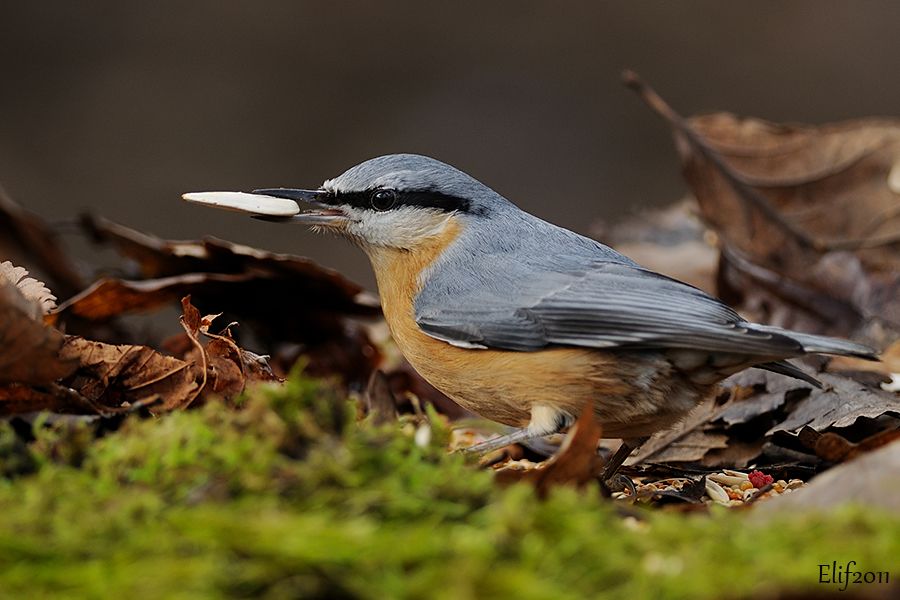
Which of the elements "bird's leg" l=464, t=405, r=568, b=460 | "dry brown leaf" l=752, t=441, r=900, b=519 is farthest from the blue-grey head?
"dry brown leaf" l=752, t=441, r=900, b=519

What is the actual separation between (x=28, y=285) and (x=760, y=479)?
1.73 meters

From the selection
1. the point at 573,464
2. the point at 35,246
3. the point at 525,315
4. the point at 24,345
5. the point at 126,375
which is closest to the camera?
→ the point at 573,464

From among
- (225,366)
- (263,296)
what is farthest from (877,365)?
(225,366)

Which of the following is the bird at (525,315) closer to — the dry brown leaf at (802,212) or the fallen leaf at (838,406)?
the fallen leaf at (838,406)

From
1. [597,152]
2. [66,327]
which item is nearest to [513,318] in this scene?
[66,327]

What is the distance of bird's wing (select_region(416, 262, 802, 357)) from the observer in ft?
8.05

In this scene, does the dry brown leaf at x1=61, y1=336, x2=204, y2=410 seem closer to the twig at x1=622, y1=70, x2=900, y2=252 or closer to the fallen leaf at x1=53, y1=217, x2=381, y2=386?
the fallen leaf at x1=53, y1=217, x2=381, y2=386

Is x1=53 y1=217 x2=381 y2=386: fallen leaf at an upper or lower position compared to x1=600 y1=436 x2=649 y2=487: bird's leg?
upper

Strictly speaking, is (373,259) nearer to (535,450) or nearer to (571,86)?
(535,450)

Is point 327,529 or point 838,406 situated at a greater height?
point 327,529

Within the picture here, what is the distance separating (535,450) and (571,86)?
22.7 feet

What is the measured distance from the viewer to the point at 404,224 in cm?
309

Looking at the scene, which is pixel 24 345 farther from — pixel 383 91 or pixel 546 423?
pixel 383 91

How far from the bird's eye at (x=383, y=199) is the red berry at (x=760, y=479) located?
A: 124 centimetres
